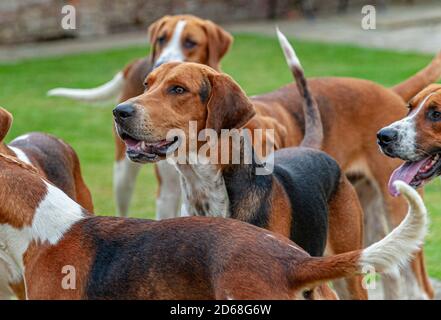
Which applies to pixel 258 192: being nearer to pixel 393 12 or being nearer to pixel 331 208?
pixel 331 208

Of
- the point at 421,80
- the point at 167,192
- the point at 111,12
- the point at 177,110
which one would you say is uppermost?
the point at 177,110

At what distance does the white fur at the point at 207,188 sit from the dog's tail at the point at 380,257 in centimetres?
167

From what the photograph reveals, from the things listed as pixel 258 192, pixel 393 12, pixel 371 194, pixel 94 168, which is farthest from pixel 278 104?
pixel 393 12

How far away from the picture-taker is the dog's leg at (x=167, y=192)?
8.98 m

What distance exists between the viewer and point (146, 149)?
6211mm

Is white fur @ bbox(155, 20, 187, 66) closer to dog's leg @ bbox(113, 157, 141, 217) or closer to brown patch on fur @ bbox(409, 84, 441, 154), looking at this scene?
dog's leg @ bbox(113, 157, 141, 217)

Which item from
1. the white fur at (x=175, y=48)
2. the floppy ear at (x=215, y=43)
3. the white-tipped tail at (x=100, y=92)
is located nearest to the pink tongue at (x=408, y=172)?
the white fur at (x=175, y=48)

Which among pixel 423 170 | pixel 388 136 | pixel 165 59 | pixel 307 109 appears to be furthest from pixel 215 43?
pixel 423 170

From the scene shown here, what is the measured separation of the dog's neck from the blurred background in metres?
7.88

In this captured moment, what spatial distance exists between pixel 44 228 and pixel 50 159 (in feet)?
7.64

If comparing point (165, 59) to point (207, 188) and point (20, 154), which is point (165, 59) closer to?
point (20, 154)

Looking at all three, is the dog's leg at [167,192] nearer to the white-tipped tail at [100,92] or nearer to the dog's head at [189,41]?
the dog's head at [189,41]

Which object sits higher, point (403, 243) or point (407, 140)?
point (403, 243)

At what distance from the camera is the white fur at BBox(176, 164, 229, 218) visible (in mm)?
6312
